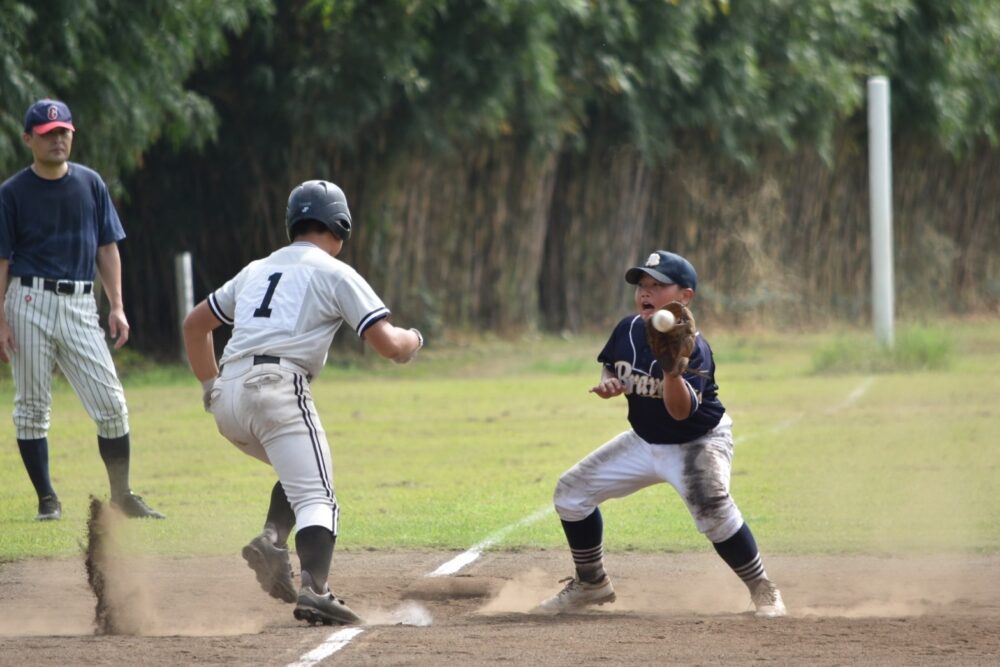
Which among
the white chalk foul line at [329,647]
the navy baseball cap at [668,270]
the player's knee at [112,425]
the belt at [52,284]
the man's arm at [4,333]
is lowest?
the white chalk foul line at [329,647]

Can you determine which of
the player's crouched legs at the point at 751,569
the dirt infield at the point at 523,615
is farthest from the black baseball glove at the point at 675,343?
the dirt infield at the point at 523,615

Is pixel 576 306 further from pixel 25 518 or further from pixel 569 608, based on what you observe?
pixel 569 608

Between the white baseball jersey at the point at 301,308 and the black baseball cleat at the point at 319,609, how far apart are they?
0.92 m

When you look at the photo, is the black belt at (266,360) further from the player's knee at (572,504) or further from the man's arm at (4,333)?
the man's arm at (4,333)

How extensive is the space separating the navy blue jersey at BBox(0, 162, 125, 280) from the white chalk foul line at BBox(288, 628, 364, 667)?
379cm

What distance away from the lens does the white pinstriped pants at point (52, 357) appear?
9289 millimetres

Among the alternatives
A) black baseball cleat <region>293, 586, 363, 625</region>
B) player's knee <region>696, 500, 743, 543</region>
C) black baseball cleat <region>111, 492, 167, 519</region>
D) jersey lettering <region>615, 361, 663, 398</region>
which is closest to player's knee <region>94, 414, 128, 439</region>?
black baseball cleat <region>111, 492, 167, 519</region>

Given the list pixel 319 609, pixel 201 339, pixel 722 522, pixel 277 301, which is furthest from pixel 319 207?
pixel 722 522

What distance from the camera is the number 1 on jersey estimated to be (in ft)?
A: 21.9

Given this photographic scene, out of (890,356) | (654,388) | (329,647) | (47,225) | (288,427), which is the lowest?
(329,647)

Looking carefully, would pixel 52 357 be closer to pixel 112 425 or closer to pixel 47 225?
pixel 112 425

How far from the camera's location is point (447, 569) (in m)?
8.20

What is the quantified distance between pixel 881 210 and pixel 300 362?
13468mm

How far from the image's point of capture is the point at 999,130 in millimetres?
29422
